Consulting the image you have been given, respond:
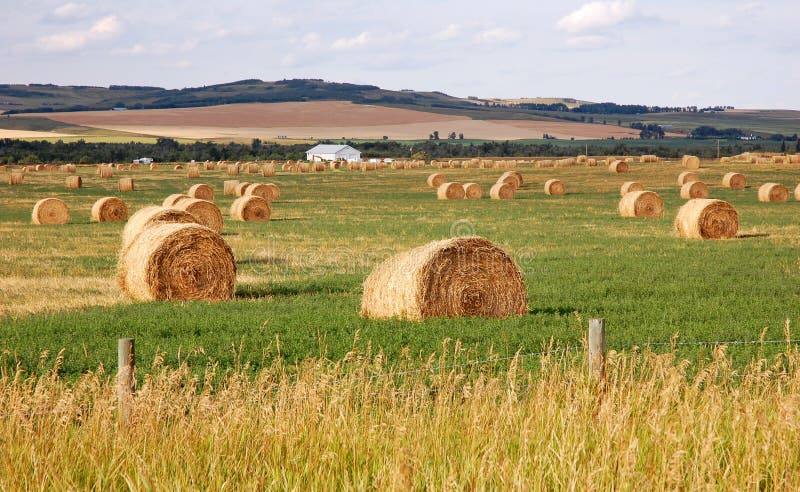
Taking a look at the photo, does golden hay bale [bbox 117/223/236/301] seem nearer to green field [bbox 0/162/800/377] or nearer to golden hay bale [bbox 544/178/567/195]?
green field [bbox 0/162/800/377]

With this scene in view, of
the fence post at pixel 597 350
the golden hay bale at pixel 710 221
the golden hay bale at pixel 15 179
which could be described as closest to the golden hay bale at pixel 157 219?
the fence post at pixel 597 350

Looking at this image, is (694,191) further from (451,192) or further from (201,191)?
(201,191)

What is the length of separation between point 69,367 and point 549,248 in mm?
19732

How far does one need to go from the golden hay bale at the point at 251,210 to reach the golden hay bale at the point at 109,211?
15.4ft

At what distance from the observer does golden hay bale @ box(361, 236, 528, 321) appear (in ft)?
54.4

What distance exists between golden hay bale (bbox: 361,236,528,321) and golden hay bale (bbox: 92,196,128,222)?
2779cm

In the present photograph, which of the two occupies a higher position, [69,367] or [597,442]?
[597,442]

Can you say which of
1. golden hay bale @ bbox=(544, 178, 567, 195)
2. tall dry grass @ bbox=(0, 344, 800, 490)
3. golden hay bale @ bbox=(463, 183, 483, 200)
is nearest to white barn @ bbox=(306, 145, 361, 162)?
golden hay bale @ bbox=(544, 178, 567, 195)

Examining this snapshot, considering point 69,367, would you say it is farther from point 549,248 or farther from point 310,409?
point 549,248

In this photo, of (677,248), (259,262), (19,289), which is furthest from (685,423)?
(677,248)

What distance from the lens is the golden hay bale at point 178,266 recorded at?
19.8 metres

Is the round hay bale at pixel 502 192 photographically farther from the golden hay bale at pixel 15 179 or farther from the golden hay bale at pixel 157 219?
the golden hay bale at pixel 15 179

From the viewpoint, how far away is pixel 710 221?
107 feet

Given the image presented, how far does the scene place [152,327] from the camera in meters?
16.0
